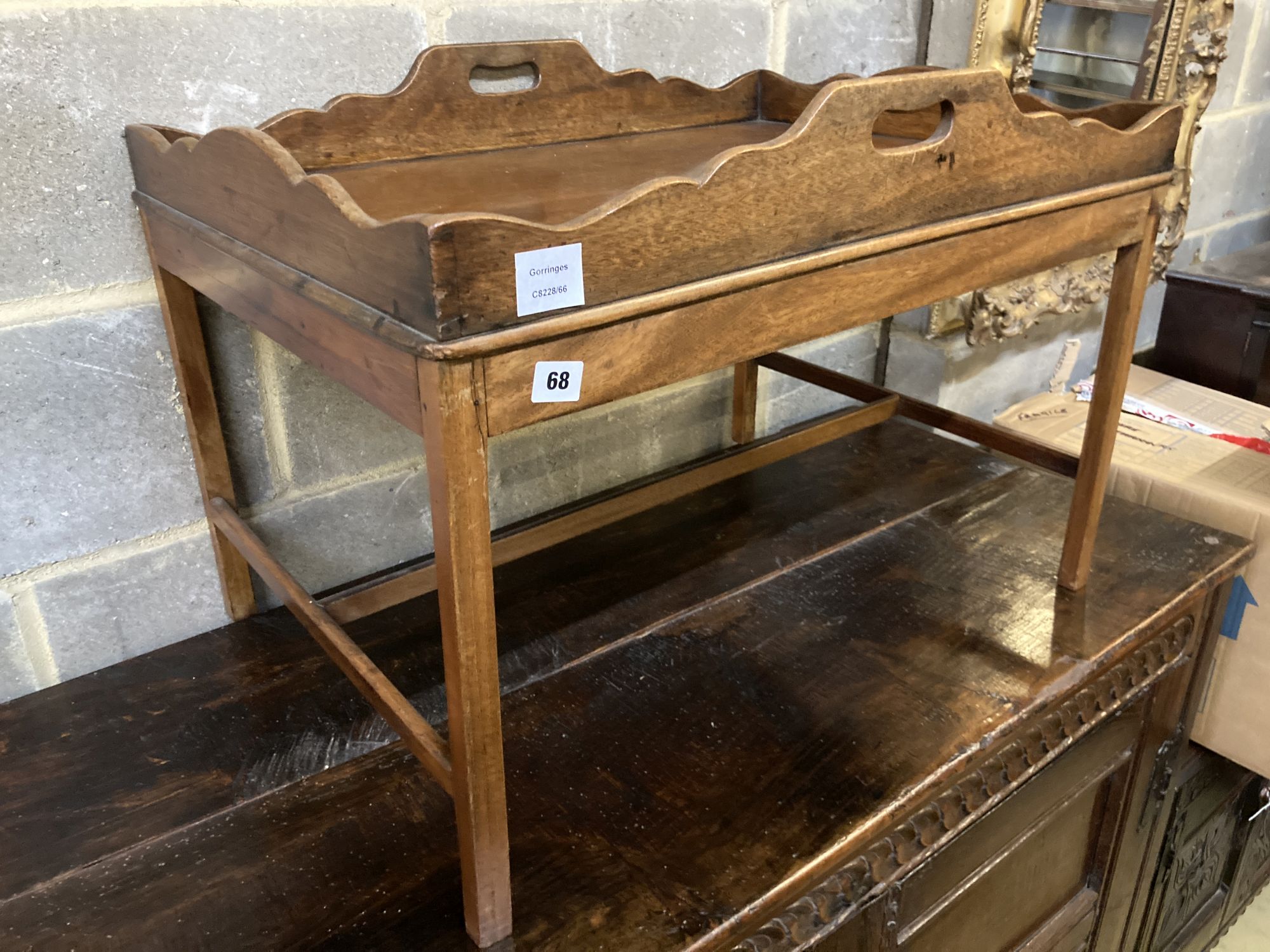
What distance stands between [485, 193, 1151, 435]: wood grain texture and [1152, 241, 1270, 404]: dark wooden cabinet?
0.94 metres

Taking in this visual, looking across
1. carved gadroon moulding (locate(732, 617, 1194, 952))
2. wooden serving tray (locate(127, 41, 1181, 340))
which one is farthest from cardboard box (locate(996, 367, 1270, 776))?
wooden serving tray (locate(127, 41, 1181, 340))

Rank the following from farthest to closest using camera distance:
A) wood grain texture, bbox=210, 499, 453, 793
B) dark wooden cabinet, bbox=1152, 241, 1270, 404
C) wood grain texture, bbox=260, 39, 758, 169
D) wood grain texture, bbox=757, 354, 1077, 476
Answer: dark wooden cabinet, bbox=1152, 241, 1270, 404
wood grain texture, bbox=757, 354, 1077, 476
wood grain texture, bbox=260, 39, 758, 169
wood grain texture, bbox=210, 499, 453, 793

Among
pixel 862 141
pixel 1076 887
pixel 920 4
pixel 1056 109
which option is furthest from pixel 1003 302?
pixel 862 141

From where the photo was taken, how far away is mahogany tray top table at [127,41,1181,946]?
1.90 ft

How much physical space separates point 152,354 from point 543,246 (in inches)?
23.4

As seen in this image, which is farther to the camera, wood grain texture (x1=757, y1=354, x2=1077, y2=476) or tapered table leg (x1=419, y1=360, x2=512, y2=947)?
wood grain texture (x1=757, y1=354, x2=1077, y2=476)

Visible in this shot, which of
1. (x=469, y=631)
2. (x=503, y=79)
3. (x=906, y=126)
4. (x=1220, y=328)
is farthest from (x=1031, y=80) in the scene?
(x=469, y=631)

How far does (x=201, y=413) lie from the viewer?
100 centimetres

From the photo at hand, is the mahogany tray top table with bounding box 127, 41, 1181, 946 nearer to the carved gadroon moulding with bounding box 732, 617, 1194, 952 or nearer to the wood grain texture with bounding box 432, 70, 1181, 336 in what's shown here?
the wood grain texture with bounding box 432, 70, 1181, 336

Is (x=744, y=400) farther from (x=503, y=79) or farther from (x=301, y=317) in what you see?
(x=301, y=317)

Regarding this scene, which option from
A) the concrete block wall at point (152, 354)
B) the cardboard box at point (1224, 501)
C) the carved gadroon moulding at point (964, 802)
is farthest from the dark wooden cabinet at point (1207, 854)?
the concrete block wall at point (152, 354)

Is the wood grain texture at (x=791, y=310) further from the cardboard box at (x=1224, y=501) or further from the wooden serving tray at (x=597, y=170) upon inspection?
the cardboard box at (x=1224, y=501)

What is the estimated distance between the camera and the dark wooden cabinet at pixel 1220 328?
176 centimetres

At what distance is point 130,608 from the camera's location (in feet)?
3.42
